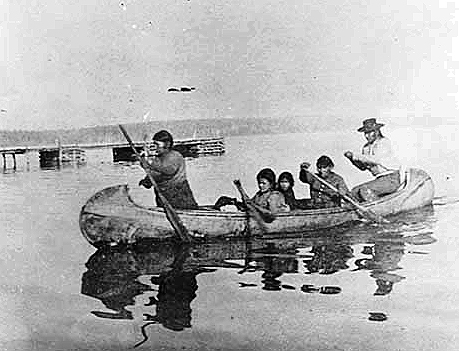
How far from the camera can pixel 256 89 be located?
3025 millimetres

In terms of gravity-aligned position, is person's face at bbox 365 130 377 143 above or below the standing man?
above

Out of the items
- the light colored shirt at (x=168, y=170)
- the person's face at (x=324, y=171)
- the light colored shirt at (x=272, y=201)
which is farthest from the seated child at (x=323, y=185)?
the light colored shirt at (x=168, y=170)

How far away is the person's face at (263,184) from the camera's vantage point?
3.00 m

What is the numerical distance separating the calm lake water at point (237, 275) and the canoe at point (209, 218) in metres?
0.04

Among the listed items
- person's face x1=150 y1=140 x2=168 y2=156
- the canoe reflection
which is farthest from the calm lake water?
person's face x1=150 y1=140 x2=168 y2=156

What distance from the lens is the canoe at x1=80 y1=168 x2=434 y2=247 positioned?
2.95 metres

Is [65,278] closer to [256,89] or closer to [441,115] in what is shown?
[256,89]

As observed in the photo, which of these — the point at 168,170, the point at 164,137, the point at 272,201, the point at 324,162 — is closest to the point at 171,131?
the point at 164,137

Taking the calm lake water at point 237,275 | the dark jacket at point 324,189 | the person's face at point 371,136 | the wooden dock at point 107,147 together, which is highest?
the person's face at point 371,136

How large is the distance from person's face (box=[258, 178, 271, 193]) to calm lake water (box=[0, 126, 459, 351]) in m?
0.03

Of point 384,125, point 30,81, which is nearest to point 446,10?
point 384,125

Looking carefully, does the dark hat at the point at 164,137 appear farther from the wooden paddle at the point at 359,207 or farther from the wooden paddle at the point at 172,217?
the wooden paddle at the point at 359,207

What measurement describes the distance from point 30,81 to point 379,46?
1398mm

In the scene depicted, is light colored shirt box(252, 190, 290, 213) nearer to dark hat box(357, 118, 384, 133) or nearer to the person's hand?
the person's hand
